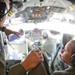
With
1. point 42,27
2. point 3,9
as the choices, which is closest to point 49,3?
point 42,27

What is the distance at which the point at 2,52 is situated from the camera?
6.17 ft

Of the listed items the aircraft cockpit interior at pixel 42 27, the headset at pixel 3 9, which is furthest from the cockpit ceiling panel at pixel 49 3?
the headset at pixel 3 9

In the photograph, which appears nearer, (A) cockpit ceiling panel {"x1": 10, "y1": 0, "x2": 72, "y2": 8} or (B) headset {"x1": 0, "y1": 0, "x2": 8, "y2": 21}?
(B) headset {"x1": 0, "y1": 0, "x2": 8, "y2": 21}

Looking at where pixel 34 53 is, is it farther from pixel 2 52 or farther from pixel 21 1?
pixel 21 1

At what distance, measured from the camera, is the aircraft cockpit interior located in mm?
2148

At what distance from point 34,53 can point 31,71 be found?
145mm

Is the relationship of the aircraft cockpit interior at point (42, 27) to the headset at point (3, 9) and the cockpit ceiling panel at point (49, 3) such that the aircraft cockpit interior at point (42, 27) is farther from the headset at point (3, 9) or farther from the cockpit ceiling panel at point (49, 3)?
the headset at point (3, 9)

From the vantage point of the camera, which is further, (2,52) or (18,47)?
(18,47)

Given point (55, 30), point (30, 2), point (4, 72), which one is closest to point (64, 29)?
point (55, 30)

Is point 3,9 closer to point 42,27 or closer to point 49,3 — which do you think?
point 49,3

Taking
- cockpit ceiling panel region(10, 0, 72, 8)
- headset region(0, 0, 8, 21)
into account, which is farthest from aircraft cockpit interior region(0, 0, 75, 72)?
headset region(0, 0, 8, 21)

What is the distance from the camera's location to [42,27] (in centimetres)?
279

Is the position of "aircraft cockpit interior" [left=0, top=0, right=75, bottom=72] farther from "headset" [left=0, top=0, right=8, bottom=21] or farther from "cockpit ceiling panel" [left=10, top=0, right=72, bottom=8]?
"headset" [left=0, top=0, right=8, bottom=21]

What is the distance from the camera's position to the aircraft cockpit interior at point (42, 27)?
2.15 meters
